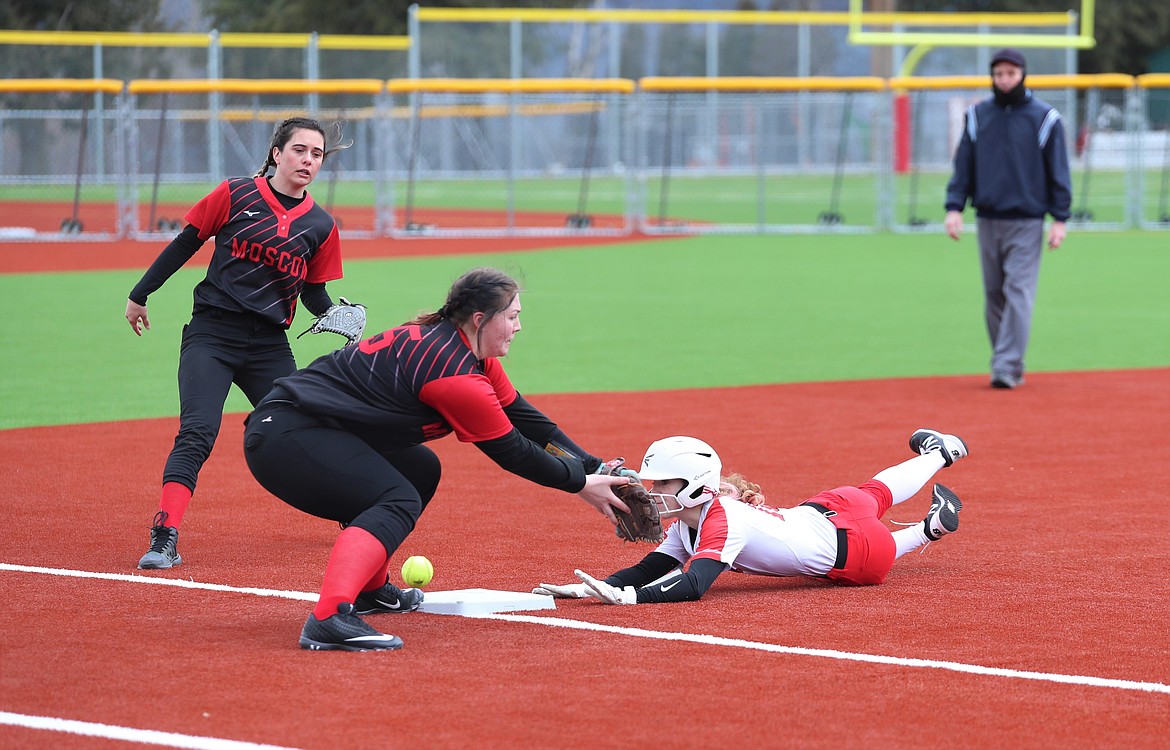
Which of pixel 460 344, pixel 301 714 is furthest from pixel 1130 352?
pixel 301 714

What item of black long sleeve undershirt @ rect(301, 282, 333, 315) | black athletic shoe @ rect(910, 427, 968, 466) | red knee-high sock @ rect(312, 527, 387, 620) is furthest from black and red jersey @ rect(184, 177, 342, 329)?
black athletic shoe @ rect(910, 427, 968, 466)

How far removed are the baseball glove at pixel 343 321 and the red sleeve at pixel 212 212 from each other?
0.63 m

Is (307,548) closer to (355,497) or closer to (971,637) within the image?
(355,497)

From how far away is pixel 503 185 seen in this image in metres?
40.0

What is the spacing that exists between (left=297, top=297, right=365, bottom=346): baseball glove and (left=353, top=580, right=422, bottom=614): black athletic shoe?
1413 millimetres

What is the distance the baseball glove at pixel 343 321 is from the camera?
6867 millimetres

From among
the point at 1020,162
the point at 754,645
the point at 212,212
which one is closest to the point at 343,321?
the point at 212,212

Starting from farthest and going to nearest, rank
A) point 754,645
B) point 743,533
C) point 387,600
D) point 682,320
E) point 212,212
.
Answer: point 682,320, point 212,212, point 743,533, point 387,600, point 754,645

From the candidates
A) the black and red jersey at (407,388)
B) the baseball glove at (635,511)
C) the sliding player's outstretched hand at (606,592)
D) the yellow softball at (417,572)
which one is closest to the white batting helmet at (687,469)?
the baseball glove at (635,511)

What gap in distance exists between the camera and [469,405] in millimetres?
5230

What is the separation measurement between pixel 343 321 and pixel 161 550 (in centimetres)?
125

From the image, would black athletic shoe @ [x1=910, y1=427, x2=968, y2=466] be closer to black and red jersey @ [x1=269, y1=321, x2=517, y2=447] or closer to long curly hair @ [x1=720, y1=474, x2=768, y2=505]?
long curly hair @ [x1=720, y1=474, x2=768, y2=505]

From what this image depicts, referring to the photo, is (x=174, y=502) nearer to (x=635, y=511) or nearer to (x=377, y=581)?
(x=377, y=581)

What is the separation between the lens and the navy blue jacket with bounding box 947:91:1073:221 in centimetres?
1218
